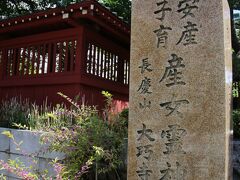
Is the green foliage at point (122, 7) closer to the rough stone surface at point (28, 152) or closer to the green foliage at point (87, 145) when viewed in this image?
the rough stone surface at point (28, 152)

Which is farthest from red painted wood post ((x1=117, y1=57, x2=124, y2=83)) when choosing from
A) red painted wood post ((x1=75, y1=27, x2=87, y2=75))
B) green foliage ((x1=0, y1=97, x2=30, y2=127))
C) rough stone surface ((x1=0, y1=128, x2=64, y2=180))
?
rough stone surface ((x1=0, y1=128, x2=64, y2=180))

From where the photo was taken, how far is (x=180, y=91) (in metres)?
3.71

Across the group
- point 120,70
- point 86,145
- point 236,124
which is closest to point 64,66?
point 120,70

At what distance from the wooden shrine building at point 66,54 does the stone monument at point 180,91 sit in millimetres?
3155

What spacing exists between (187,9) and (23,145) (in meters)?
3.64

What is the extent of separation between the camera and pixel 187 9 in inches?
150

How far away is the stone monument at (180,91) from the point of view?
3.47m

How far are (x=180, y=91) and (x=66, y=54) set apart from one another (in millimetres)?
4821

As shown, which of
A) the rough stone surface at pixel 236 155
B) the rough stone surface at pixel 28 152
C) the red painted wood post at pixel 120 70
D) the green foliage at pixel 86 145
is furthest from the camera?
the red painted wood post at pixel 120 70

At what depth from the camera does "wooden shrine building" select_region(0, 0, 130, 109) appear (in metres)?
7.62

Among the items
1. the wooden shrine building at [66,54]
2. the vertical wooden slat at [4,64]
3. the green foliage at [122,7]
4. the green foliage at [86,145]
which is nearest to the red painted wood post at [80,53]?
the wooden shrine building at [66,54]

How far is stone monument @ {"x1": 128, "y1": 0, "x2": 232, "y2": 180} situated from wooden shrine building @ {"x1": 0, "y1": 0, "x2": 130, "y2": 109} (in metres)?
3.16

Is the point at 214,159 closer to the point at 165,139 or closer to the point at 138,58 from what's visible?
the point at 165,139

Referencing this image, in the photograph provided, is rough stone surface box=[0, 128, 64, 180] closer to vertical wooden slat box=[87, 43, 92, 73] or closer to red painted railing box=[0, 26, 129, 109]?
red painted railing box=[0, 26, 129, 109]
